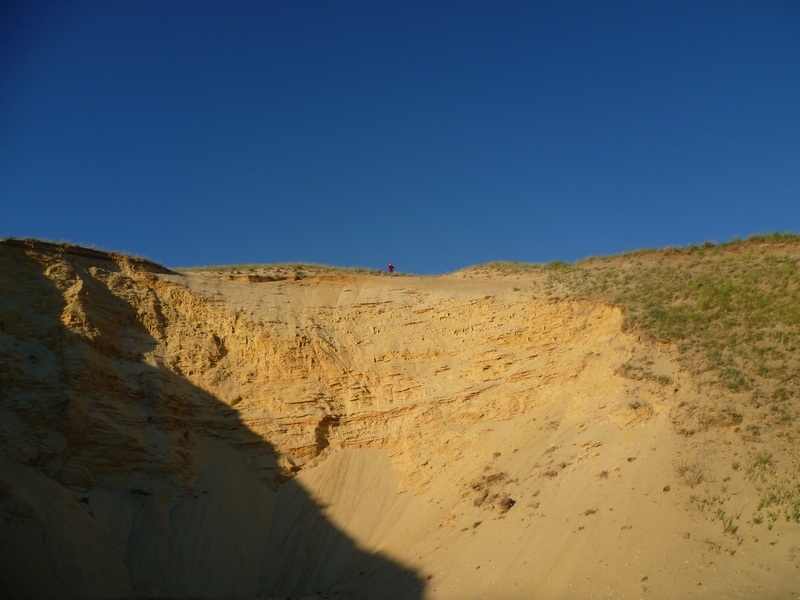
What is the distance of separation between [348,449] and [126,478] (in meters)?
7.66

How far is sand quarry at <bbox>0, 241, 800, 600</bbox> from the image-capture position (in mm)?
17039

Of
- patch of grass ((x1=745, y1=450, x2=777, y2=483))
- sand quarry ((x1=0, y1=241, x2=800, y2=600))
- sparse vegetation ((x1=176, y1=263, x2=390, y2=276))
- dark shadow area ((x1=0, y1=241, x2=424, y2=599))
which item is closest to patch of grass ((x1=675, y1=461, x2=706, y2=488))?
sand quarry ((x1=0, y1=241, x2=800, y2=600))

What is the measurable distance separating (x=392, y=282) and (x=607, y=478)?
1469cm

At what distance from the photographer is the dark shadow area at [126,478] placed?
18.7m

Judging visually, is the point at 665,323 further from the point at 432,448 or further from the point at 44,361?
the point at 44,361

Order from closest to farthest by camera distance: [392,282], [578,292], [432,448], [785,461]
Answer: [785,461] → [432,448] → [578,292] → [392,282]

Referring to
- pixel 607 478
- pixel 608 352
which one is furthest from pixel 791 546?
pixel 608 352

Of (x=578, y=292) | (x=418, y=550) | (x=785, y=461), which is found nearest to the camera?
(x=785, y=461)

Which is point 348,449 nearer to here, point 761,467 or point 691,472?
point 691,472

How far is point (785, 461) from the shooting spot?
56.7 ft

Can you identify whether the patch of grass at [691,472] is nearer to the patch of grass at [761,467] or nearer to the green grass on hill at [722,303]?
the patch of grass at [761,467]

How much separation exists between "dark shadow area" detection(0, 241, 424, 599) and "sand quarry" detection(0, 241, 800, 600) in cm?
7

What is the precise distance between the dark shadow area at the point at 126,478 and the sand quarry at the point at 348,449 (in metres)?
0.07

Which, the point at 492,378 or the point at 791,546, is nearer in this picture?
the point at 791,546
